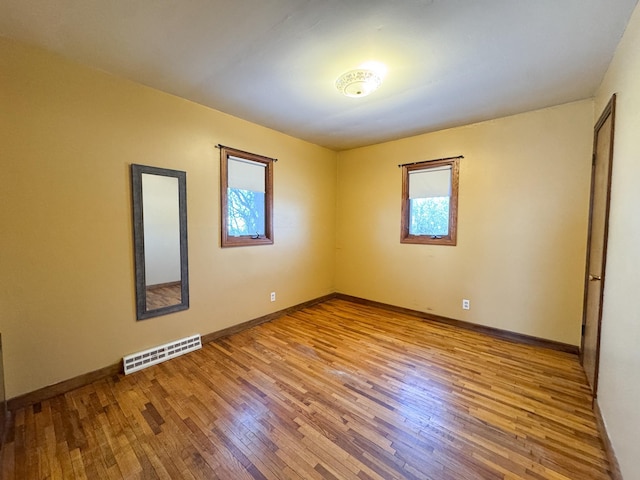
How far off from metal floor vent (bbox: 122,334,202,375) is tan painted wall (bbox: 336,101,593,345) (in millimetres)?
2695

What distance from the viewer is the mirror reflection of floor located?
2.49 meters

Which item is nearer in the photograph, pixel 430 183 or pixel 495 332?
pixel 495 332

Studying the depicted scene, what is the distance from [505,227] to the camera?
9.89ft

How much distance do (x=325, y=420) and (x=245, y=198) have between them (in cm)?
256

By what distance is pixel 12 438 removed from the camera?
158 cm

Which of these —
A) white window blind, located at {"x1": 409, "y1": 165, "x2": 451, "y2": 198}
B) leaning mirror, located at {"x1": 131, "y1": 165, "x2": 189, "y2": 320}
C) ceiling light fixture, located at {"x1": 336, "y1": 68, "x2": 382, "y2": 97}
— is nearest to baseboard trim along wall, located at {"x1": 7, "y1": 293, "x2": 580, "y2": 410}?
leaning mirror, located at {"x1": 131, "y1": 165, "x2": 189, "y2": 320}

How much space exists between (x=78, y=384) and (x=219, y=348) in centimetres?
111

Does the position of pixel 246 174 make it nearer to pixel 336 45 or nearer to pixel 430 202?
pixel 336 45

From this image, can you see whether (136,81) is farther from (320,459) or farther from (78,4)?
(320,459)

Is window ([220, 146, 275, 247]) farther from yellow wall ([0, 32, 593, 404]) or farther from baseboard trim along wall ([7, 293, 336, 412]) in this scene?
baseboard trim along wall ([7, 293, 336, 412])

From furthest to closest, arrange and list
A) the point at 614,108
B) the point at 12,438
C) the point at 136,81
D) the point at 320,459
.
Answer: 1. the point at 136,81
2. the point at 614,108
3. the point at 12,438
4. the point at 320,459

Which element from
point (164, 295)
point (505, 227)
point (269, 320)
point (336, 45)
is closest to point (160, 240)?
point (164, 295)

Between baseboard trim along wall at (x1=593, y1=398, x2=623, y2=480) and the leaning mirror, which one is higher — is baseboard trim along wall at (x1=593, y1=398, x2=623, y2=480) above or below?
below

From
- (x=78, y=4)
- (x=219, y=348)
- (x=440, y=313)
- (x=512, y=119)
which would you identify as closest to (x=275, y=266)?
(x=219, y=348)
